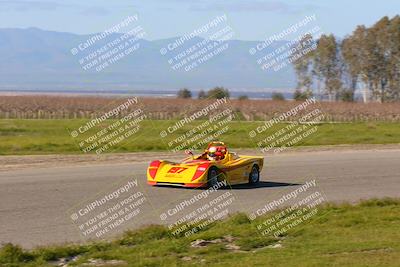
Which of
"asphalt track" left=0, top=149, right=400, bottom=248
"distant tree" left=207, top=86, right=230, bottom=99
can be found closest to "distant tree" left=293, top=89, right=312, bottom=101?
"distant tree" left=207, top=86, right=230, bottom=99

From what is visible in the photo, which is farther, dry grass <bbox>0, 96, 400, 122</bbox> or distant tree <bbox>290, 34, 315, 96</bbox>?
distant tree <bbox>290, 34, 315, 96</bbox>

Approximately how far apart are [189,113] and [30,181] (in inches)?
1410

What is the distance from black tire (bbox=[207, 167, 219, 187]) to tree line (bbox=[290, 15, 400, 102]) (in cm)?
6227

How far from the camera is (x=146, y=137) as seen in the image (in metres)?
34.8

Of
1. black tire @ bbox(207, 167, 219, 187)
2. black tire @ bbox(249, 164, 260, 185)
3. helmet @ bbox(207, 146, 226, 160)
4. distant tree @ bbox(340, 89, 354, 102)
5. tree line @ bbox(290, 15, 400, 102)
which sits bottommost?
distant tree @ bbox(340, 89, 354, 102)

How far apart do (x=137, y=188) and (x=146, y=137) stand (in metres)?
16.6

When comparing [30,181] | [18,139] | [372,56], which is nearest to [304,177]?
[30,181]

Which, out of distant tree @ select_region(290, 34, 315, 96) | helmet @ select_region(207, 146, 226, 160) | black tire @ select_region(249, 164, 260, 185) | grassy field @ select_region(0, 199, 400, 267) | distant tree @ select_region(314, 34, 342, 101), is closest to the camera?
grassy field @ select_region(0, 199, 400, 267)

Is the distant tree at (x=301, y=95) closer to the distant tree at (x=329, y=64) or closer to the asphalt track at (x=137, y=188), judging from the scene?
the distant tree at (x=329, y=64)

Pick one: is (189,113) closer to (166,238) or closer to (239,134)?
(239,134)

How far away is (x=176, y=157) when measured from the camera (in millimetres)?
26547

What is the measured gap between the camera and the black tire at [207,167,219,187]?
18.5 metres

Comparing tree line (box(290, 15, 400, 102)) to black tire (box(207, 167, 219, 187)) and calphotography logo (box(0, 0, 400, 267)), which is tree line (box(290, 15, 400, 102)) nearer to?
calphotography logo (box(0, 0, 400, 267))

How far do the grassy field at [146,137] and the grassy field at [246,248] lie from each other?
16.6 metres
